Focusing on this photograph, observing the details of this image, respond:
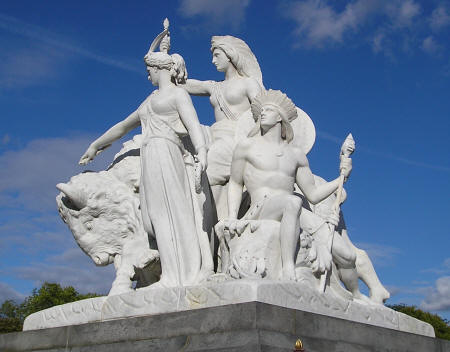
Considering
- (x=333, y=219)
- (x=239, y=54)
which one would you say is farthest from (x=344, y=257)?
(x=239, y=54)

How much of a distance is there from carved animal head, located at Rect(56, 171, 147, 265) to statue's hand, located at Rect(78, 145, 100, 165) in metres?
0.53

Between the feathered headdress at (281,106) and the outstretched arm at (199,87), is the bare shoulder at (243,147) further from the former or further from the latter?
the outstretched arm at (199,87)

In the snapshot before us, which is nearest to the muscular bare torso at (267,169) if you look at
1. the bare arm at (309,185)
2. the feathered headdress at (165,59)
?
the bare arm at (309,185)

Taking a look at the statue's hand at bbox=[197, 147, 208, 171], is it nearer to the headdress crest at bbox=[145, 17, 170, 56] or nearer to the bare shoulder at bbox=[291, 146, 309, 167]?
the bare shoulder at bbox=[291, 146, 309, 167]

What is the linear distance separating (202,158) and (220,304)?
2073 millimetres

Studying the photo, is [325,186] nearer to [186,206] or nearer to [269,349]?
[186,206]

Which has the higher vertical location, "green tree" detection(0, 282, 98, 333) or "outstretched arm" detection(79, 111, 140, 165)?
"green tree" detection(0, 282, 98, 333)

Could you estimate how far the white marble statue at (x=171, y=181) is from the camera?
8.02 metres

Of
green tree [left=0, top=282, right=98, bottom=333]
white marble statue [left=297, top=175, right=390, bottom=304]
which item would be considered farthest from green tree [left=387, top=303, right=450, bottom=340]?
white marble statue [left=297, top=175, right=390, bottom=304]

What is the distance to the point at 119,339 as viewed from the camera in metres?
7.12

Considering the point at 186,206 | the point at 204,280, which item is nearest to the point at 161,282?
the point at 204,280

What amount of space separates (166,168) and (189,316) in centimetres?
221

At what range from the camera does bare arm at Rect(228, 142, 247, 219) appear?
8438 millimetres

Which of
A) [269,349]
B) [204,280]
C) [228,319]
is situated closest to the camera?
[269,349]
